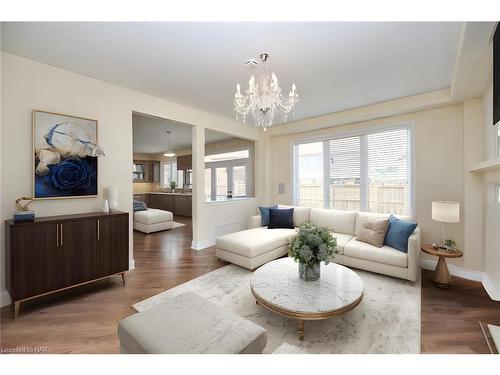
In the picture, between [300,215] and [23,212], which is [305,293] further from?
[23,212]

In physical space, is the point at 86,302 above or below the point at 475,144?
below

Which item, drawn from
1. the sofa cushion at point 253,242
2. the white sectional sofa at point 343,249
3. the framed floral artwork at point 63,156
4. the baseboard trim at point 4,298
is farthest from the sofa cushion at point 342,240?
the baseboard trim at point 4,298

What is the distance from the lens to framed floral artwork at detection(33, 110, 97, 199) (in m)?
2.42

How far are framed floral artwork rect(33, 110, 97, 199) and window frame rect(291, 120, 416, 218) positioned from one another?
12.8ft

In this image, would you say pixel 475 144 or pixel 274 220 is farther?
pixel 274 220

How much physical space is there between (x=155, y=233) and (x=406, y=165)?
574cm

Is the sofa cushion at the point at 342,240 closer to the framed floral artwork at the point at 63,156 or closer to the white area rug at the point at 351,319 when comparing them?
the white area rug at the point at 351,319

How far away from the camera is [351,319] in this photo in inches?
80.8

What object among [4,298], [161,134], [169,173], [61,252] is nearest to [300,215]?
[61,252]

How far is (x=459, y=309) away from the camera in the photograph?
2.23 meters

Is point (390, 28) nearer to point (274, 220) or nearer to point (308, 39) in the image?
point (308, 39)

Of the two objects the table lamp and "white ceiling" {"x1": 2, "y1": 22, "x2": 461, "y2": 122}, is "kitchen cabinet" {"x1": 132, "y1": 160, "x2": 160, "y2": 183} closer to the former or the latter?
"white ceiling" {"x1": 2, "y1": 22, "x2": 461, "y2": 122}
